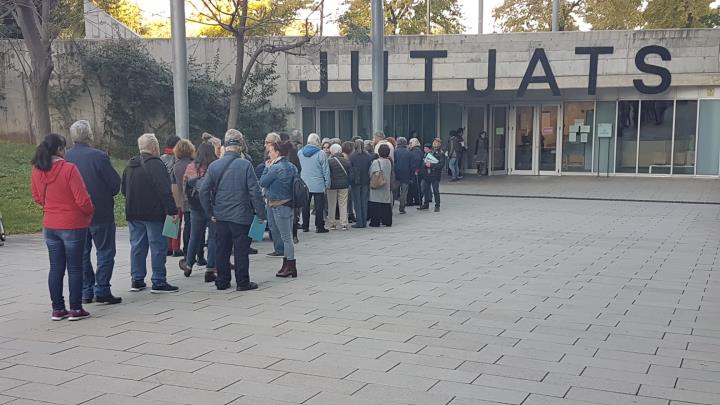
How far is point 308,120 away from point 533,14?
21708 millimetres

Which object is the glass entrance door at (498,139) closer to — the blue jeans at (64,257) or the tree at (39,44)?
the tree at (39,44)

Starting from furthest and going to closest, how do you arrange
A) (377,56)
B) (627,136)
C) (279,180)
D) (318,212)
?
(627,136) < (377,56) < (318,212) < (279,180)

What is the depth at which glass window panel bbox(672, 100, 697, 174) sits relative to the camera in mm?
23062

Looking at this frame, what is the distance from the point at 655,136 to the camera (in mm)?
23734

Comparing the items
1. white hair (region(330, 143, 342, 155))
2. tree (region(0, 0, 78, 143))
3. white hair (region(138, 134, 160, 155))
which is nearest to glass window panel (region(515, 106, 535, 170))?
white hair (region(330, 143, 342, 155))

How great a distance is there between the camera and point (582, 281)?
8688 mm

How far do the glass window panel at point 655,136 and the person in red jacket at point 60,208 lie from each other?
68.0 ft

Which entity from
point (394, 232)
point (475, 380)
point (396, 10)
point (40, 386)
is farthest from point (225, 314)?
point (396, 10)

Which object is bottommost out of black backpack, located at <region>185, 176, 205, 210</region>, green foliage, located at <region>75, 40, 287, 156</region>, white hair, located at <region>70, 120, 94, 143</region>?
black backpack, located at <region>185, 176, 205, 210</region>

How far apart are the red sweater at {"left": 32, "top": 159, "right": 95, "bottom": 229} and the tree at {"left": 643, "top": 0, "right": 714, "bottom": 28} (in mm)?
28547

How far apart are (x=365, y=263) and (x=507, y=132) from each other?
1682cm

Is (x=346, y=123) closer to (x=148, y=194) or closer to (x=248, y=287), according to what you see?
(x=248, y=287)

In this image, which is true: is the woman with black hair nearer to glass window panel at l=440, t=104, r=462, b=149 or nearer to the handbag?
the handbag

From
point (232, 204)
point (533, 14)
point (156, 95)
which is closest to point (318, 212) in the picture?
point (232, 204)
